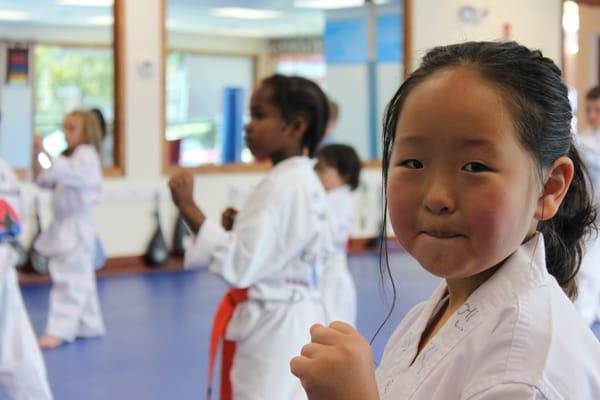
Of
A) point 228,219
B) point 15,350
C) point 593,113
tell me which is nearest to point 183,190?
point 228,219

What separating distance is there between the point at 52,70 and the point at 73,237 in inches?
153

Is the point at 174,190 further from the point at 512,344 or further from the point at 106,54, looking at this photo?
the point at 106,54

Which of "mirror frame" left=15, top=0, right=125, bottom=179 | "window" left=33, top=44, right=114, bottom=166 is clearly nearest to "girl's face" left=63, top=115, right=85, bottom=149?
"mirror frame" left=15, top=0, right=125, bottom=179

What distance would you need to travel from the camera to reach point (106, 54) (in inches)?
313

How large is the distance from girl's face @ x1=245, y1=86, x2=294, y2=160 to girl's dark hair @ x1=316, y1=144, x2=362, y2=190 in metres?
1.93

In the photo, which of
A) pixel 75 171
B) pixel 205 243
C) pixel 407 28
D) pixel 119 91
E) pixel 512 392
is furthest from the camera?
pixel 407 28

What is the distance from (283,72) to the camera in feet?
30.1

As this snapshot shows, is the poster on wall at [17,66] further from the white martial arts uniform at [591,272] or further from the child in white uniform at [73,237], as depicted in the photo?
the white martial arts uniform at [591,272]

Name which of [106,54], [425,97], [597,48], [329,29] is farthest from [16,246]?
[597,48]

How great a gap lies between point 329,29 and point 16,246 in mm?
4143

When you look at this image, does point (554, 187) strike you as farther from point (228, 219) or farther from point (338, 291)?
point (338, 291)

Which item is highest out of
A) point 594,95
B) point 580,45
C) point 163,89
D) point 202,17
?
point 202,17

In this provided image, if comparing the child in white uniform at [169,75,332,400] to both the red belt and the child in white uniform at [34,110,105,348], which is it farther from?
the child in white uniform at [34,110,105,348]

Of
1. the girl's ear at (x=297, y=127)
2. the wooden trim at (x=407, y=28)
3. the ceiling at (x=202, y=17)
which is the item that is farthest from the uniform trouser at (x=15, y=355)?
the wooden trim at (x=407, y=28)
